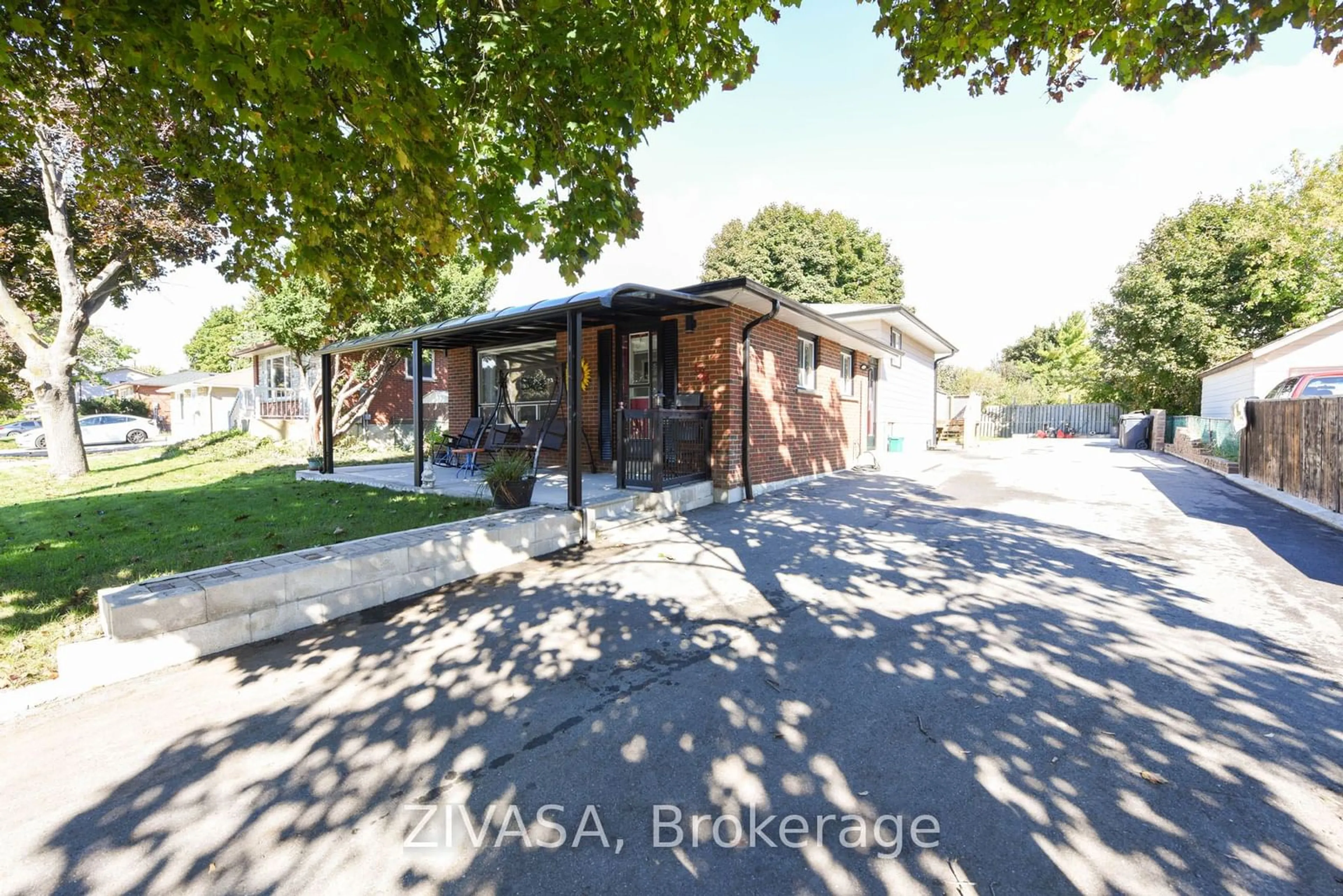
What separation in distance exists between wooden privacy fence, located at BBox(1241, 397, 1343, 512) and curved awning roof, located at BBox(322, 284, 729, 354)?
7999 millimetres

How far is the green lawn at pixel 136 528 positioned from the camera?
3672 mm

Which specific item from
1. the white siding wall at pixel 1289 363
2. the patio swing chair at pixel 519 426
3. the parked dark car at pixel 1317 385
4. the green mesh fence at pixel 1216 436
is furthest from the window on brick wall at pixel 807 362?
the white siding wall at pixel 1289 363

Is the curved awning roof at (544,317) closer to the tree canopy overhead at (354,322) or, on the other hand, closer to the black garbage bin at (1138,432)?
the tree canopy overhead at (354,322)

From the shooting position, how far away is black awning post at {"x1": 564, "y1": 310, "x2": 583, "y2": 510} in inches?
245

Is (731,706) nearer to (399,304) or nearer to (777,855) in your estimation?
(777,855)

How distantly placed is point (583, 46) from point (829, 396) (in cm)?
893

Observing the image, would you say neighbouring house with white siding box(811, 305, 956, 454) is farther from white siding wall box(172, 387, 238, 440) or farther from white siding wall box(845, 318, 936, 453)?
white siding wall box(172, 387, 238, 440)

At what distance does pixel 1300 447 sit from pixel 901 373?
948 cm

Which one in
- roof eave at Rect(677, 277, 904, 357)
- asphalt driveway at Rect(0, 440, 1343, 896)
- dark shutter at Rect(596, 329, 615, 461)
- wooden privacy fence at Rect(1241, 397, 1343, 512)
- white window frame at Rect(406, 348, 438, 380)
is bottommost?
asphalt driveway at Rect(0, 440, 1343, 896)

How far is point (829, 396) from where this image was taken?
11805mm

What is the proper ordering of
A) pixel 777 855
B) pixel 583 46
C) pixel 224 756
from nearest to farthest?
pixel 777 855, pixel 224 756, pixel 583 46

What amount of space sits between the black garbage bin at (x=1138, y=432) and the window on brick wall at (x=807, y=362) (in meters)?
16.8

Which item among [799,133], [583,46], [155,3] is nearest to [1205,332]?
[799,133]

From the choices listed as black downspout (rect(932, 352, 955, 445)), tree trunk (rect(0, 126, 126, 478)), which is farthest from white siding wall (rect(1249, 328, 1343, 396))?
tree trunk (rect(0, 126, 126, 478))
